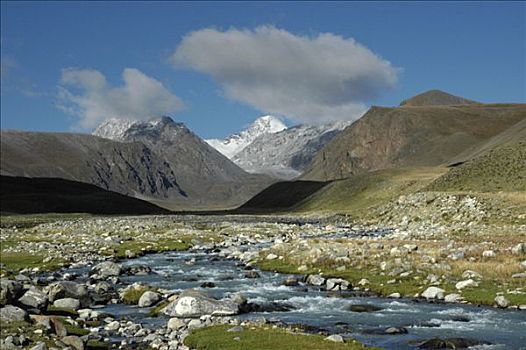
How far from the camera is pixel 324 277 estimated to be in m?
46.2

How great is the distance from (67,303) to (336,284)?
60.7 ft

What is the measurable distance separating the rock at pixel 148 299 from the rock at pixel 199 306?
11.3ft

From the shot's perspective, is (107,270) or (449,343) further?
(107,270)

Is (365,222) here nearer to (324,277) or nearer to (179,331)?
(324,277)

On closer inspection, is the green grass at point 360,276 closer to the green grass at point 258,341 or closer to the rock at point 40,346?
the green grass at point 258,341

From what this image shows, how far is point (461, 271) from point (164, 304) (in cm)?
2120

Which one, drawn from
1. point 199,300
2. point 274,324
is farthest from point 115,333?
point 274,324

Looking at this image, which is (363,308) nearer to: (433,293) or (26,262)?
(433,293)

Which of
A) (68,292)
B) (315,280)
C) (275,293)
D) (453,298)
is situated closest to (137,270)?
(68,292)

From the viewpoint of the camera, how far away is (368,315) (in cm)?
3309

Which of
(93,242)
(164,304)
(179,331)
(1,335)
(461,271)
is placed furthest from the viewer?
(93,242)

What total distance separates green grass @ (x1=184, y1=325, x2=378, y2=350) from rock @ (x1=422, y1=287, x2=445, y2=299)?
518 inches

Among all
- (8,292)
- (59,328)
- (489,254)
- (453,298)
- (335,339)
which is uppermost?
(489,254)

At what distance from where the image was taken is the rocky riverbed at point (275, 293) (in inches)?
1113
